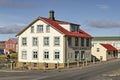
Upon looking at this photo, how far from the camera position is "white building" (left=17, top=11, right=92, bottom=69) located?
63.9m

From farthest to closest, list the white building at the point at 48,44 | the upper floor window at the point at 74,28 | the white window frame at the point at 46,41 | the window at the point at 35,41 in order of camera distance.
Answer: the upper floor window at the point at 74,28 < the window at the point at 35,41 < the white window frame at the point at 46,41 < the white building at the point at 48,44

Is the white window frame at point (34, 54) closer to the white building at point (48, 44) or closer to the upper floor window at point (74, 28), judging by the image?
the white building at point (48, 44)

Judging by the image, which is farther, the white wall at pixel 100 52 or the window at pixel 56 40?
the white wall at pixel 100 52

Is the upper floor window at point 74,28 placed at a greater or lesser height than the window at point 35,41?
greater

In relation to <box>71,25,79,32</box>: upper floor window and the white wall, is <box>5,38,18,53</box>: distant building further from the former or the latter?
<box>71,25,79,32</box>: upper floor window

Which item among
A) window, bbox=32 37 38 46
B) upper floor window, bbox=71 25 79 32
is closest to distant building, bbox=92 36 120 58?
upper floor window, bbox=71 25 79 32

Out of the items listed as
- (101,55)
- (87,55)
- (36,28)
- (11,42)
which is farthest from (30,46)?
(11,42)

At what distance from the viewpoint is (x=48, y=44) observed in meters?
65.1

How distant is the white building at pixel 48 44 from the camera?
63.9 metres

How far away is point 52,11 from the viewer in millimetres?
73812

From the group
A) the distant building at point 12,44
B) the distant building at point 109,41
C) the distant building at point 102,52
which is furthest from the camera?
the distant building at point 12,44

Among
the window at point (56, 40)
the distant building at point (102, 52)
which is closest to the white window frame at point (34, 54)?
the window at point (56, 40)

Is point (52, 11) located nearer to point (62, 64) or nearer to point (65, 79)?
point (62, 64)

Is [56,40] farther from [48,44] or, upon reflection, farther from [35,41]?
[35,41]
